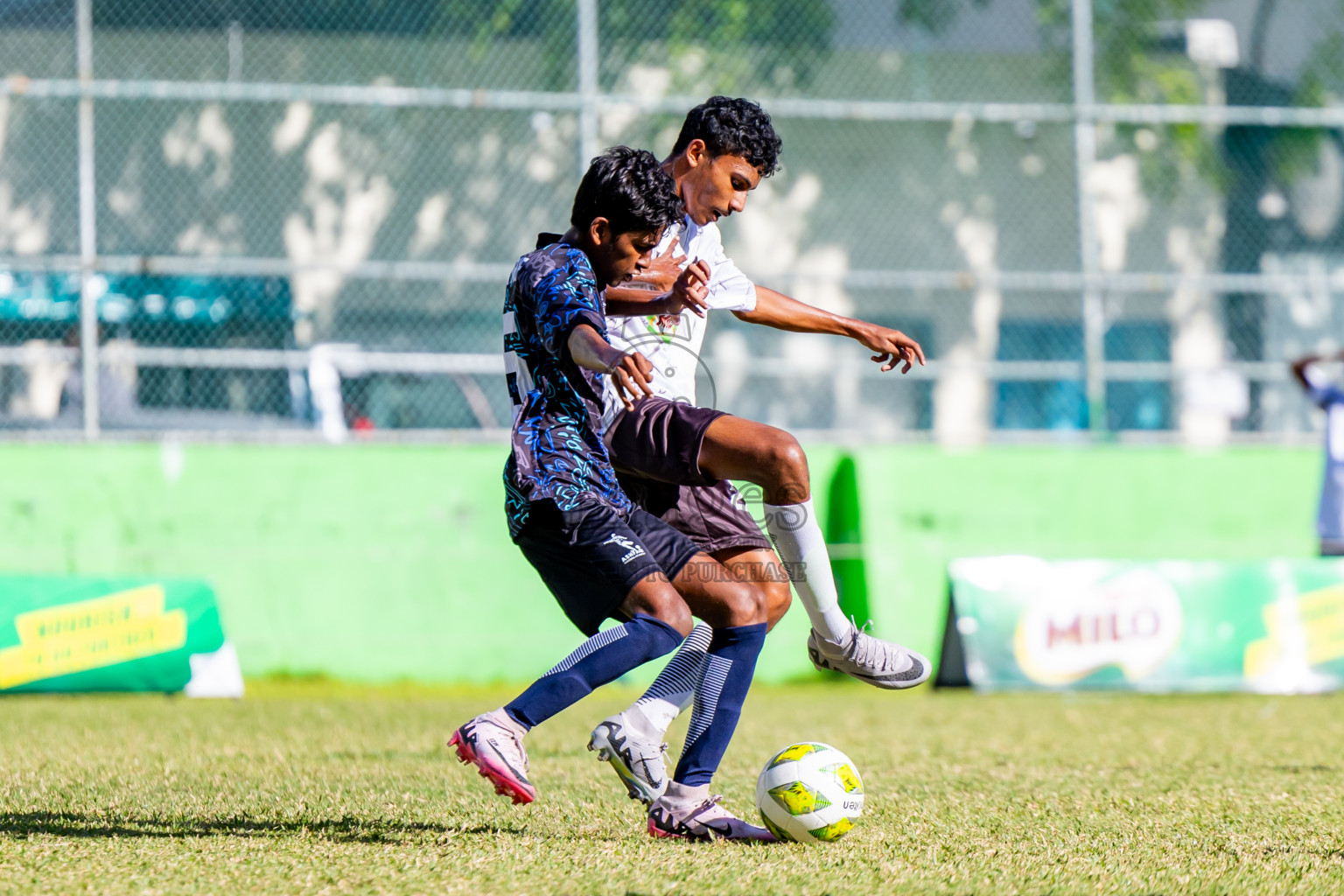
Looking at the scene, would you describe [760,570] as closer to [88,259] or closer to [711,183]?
[711,183]

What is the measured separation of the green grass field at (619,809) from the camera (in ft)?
11.6

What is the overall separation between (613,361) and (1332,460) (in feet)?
24.7

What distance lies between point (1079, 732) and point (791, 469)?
13.0 feet

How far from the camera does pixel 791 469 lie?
4246 millimetres

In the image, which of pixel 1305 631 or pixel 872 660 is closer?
pixel 872 660

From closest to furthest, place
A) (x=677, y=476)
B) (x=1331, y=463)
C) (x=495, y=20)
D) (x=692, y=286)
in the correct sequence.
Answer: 1. (x=692, y=286)
2. (x=677, y=476)
3. (x=1331, y=463)
4. (x=495, y=20)

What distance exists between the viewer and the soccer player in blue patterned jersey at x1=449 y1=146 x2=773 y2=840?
387 cm

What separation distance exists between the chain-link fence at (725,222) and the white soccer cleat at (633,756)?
6.74 m

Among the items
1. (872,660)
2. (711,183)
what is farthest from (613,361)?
(872,660)

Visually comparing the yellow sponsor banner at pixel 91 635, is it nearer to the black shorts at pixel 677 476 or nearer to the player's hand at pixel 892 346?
the black shorts at pixel 677 476

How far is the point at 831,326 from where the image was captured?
461 centimetres

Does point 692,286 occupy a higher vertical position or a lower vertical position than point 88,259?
lower

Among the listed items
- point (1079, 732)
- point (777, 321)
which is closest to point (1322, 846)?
point (777, 321)

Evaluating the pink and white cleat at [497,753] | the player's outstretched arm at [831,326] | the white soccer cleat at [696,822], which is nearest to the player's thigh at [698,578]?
the white soccer cleat at [696,822]
